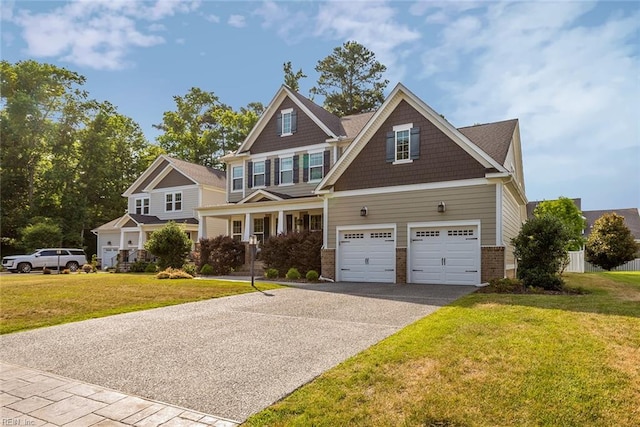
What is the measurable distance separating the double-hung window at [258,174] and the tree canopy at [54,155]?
20.8 m

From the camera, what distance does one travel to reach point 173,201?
30.5 m

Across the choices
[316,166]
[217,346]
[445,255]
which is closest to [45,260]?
[316,166]

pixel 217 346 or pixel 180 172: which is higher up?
pixel 180 172

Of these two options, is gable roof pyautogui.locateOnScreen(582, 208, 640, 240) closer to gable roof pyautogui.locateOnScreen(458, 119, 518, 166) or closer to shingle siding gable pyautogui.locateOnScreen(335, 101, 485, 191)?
gable roof pyautogui.locateOnScreen(458, 119, 518, 166)

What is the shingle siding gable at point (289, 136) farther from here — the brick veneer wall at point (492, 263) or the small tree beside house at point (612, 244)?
the small tree beside house at point (612, 244)

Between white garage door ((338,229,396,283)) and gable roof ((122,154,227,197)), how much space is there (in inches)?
630

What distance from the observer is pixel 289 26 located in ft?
38.9

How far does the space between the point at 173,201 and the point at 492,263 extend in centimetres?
2389

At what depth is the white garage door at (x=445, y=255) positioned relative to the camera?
14.3 m

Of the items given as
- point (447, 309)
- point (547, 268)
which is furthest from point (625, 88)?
point (447, 309)

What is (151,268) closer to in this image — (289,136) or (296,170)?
(296,170)

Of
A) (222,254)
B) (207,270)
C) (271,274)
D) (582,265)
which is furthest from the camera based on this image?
(582,265)

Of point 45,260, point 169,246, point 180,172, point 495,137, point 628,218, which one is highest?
point 180,172

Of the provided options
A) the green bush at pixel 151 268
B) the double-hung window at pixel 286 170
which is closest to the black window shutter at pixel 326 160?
the double-hung window at pixel 286 170
